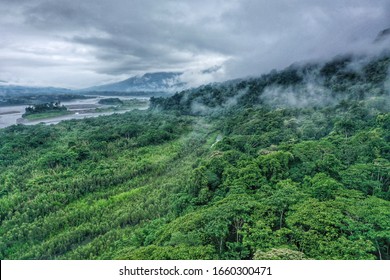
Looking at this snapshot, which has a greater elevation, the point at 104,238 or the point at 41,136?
the point at 41,136

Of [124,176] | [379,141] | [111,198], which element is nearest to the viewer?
[379,141]

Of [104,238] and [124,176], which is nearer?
[104,238]

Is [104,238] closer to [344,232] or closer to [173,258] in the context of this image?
[173,258]

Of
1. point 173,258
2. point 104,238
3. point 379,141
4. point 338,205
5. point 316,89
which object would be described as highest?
point 316,89

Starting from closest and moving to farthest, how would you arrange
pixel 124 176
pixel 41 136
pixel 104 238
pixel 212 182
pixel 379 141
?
1. pixel 104 238
2. pixel 212 182
3. pixel 379 141
4. pixel 124 176
5. pixel 41 136

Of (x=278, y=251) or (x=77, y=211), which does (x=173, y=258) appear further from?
(x=77, y=211)

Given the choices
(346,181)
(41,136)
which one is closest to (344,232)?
(346,181)
